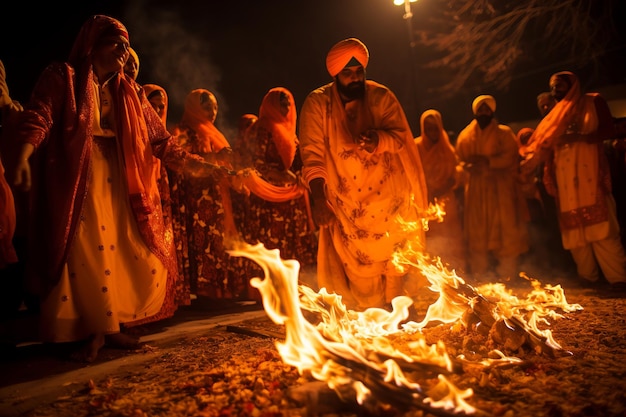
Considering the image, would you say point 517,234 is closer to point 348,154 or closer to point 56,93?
point 348,154

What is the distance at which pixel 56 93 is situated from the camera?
145 inches

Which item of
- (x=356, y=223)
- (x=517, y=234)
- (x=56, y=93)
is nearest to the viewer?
(x=56, y=93)

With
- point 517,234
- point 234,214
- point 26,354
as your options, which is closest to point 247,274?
point 234,214

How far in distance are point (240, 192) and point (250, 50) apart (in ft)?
31.1

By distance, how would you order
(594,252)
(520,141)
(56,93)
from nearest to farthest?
(56,93) → (594,252) → (520,141)

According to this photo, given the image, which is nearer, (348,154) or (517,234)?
(348,154)

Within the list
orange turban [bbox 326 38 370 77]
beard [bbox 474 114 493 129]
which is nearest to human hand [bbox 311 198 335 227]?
orange turban [bbox 326 38 370 77]

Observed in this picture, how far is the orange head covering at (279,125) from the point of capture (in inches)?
255

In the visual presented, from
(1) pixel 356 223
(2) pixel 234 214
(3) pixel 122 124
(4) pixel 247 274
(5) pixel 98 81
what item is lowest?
(4) pixel 247 274

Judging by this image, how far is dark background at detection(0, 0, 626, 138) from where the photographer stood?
24.7 feet

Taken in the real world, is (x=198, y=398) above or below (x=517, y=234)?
below

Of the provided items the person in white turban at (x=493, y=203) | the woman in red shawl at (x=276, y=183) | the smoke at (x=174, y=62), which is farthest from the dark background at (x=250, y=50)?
the person in white turban at (x=493, y=203)

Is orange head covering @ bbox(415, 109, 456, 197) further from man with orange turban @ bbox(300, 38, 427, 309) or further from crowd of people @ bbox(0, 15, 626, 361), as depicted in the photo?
man with orange turban @ bbox(300, 38, 427, 309)

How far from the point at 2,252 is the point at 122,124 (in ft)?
4.65
